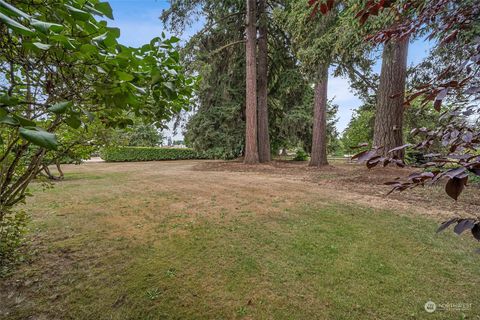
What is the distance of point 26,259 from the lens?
2.69 m

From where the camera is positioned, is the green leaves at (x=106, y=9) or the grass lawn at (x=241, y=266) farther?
the grass lawn at (x=241, y=266)

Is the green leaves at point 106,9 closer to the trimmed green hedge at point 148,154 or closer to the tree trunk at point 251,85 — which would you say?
the tree trunk at point 251,85

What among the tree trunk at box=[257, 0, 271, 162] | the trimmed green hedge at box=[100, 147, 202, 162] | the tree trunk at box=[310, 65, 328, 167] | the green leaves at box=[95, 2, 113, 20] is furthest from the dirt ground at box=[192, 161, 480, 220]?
the trimmed green hedge at box=[100, 147, 202, 162]

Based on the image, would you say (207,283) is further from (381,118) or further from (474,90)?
(381,118)

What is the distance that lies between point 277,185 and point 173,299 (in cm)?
451

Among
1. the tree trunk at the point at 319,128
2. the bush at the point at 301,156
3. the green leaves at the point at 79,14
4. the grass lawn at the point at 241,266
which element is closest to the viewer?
the green leaves at the point at 79,14

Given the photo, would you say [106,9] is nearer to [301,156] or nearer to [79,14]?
[79,14]

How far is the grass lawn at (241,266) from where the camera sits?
2.06 meters

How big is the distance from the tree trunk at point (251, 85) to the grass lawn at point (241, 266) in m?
6.85

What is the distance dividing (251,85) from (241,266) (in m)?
9.25

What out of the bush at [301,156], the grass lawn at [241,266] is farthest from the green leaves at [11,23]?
the bush at [301,156]

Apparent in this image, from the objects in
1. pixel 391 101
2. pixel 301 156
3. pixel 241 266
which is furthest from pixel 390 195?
pixel 301 156

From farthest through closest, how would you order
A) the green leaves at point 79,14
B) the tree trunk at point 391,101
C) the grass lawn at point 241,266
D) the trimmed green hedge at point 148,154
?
the trimmed green hedge at point 148,154, the tree trunk at point 391,101, the grass lawn at point 241,266, the green leaves at point 79,14

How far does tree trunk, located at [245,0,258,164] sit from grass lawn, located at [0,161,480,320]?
6850 millimetres
